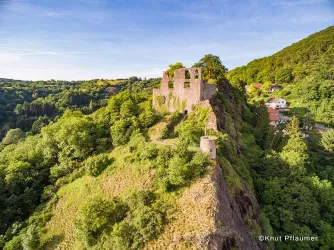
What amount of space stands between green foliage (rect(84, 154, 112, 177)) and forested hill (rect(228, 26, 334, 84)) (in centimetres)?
7424

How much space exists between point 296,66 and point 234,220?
112509mm

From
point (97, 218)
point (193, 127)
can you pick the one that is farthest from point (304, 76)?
point (97, 218)

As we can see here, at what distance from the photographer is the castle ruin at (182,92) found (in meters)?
36.8

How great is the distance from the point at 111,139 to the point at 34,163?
43.5 ft

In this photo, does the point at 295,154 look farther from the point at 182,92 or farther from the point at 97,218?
the point at 97,218

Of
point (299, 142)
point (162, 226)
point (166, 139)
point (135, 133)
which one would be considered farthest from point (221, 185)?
point (299, 142)

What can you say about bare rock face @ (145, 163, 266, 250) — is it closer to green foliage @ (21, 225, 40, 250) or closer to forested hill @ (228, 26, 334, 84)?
green foliage @ (21, 225, 40, 250)

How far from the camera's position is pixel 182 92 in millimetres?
38000

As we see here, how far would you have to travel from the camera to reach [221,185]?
23.9 m

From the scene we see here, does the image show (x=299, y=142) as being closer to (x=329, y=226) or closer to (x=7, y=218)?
(x=329, y=226)

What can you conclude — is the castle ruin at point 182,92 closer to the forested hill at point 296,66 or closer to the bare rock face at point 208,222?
the bare rock face at point 208,222

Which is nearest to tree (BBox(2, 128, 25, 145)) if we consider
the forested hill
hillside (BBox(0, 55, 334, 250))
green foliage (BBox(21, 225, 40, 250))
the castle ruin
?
hillside (BBox(0, 55, 334, 250))

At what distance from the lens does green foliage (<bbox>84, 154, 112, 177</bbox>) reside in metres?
30.0

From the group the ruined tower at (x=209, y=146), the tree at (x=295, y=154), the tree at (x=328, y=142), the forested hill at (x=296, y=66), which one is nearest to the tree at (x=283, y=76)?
the forested hill at (x=296, y=66)
